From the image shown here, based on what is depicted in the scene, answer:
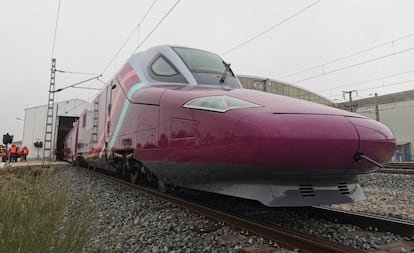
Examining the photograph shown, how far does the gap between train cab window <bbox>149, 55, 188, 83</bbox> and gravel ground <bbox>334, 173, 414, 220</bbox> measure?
10.6ft

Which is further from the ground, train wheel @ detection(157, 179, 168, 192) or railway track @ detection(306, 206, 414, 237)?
train wheel @ detection(157, 179, 168, 192)

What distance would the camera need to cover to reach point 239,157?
301cm

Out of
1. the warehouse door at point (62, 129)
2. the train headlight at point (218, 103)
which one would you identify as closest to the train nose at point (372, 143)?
the train headlight at point (218, 103)

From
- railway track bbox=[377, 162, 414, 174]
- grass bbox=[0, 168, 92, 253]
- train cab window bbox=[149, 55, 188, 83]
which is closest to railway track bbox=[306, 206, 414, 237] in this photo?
train cab window bbox=[149, 55, 188, 83]

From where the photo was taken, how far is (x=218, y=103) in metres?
3.40

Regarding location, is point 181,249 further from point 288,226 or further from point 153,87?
point 153,87

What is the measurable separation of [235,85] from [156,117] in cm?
141

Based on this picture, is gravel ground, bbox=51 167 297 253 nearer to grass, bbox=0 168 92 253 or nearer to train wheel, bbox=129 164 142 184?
grass, bbox=0 168 92 253

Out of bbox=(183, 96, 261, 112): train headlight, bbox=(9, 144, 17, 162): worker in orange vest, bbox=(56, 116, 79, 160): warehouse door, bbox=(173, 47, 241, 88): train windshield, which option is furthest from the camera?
bbox=(56, 116, 79, 160): warehouse door

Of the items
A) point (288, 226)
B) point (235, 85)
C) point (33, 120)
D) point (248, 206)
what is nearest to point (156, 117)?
point (235, 85)

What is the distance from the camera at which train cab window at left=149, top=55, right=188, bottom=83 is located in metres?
4.81

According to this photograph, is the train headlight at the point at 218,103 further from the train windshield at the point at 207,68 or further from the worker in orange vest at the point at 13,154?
the worker in orange vest at the point at 13,154

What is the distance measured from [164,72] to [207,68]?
2.22 ft

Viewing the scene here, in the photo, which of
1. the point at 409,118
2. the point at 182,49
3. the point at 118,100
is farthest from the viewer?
the point at 409,118
